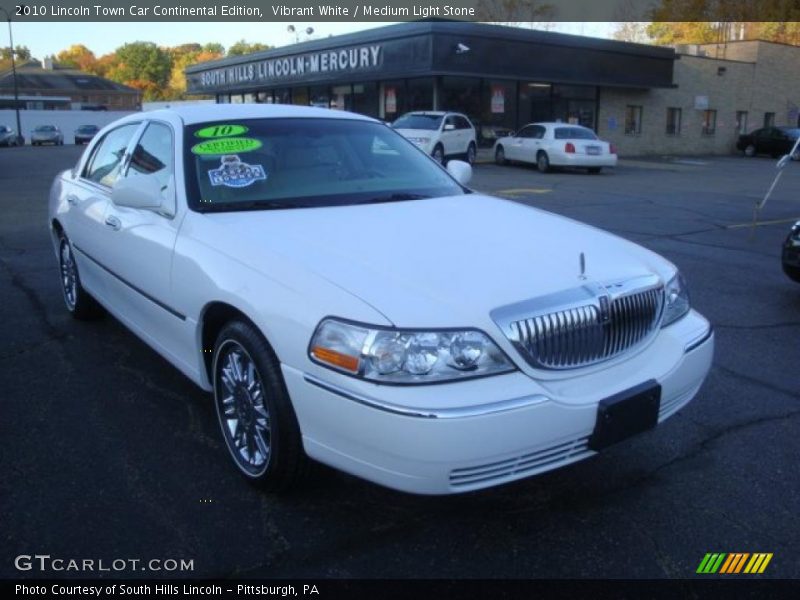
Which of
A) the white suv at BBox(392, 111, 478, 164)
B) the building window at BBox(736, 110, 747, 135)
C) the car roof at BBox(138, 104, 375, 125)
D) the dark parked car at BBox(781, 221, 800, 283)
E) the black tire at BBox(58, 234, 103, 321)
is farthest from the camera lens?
the building window at BBox(736, 110, 747, 135)

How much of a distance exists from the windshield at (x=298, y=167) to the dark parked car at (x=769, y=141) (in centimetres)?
3234

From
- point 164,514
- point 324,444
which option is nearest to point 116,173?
point 164,514

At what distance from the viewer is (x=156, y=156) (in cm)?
421

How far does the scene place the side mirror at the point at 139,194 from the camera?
3.71 meters

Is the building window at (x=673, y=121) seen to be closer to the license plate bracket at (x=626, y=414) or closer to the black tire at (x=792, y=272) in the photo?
the black tire at (x=792, y=272)

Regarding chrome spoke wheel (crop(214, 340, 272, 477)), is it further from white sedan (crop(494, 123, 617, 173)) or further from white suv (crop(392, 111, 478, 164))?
white sedan (crop(494, 123, 617, 173))

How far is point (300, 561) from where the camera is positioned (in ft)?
9.02

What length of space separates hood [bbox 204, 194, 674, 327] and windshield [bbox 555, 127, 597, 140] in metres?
19.4

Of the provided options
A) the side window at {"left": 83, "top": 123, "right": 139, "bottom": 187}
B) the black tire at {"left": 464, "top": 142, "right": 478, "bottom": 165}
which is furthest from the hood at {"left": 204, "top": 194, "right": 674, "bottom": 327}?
the black tire at {"left": 464, "top": 142, "right": 478, "bottom": 165}

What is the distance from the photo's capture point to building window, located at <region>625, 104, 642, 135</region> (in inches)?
1297

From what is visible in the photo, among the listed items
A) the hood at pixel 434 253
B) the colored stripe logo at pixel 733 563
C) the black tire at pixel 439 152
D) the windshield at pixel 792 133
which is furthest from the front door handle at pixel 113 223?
the windshield at pixel 792 133

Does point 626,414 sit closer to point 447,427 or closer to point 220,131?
point 447,427

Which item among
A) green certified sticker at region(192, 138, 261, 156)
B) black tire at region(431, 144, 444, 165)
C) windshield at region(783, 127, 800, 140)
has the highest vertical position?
green certified sticker at region(192, 138, 261, 156)

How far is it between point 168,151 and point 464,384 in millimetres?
2411
